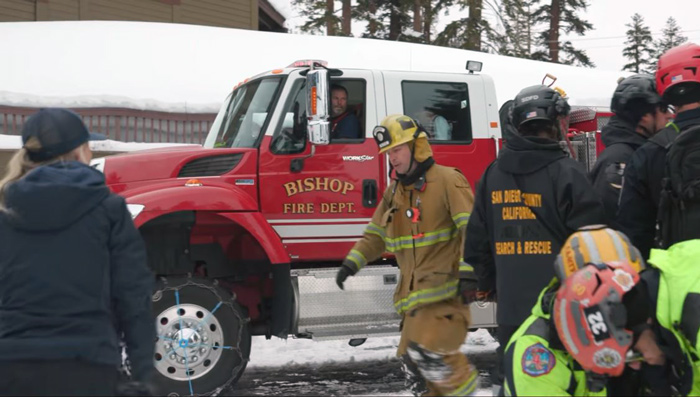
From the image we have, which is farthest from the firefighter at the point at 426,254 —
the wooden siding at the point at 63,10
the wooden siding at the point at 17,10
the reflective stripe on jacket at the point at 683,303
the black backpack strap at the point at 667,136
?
the wooden siding at the point at 63,10

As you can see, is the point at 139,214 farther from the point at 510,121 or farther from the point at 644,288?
the point at 644,288

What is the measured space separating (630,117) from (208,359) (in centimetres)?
359

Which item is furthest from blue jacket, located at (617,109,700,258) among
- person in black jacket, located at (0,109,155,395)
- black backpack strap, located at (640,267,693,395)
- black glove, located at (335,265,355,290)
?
person in black jacket, located at (0,109,155,395)

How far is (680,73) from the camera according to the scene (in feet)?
12.8

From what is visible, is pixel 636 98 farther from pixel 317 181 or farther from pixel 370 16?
pixel 370 16

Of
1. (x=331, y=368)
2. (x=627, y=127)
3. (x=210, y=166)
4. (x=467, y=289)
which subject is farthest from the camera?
(x=331, y=368)

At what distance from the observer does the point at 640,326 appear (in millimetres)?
2506

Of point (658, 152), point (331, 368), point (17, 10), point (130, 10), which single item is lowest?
point (331, 368)

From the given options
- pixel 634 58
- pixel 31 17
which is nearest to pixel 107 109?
pixel 31 17

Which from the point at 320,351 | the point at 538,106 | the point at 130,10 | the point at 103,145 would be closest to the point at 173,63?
the point at 130,10

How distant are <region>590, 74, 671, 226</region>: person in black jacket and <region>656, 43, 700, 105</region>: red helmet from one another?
79 centimetres

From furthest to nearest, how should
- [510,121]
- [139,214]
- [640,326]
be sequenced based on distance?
1. [139,214]
2. [510,121]
3. [640,326]

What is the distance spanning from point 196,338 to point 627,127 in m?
3.53

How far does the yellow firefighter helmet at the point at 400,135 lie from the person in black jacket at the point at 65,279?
2.24 m
